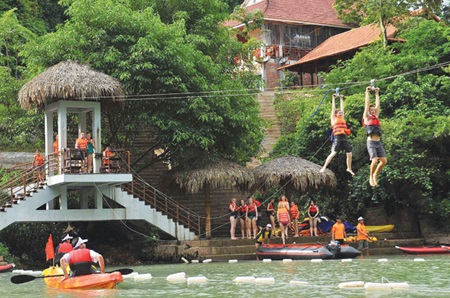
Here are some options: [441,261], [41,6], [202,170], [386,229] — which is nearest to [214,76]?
[202,170]

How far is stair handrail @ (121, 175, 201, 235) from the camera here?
2773 cm

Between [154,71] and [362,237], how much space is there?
835 centimetres

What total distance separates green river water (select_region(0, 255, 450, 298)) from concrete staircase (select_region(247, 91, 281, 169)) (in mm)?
13846

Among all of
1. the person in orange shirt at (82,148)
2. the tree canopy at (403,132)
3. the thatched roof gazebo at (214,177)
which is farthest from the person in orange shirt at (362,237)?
the person in orange shirt at (82,148)

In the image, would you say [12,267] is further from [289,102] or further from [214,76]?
[289,102]

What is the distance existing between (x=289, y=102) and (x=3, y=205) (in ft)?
59.8

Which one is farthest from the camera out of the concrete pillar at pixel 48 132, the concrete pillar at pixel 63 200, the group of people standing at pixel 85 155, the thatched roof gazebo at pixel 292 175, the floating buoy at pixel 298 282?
the thatched roof gazebo at pixel 292 175

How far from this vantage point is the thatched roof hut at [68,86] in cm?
2589

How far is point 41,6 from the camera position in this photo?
47.2 metres

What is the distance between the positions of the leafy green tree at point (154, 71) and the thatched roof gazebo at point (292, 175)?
1.63m

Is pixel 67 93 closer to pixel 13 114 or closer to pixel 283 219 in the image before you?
pixel 13 114

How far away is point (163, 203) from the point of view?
29875 millimetres

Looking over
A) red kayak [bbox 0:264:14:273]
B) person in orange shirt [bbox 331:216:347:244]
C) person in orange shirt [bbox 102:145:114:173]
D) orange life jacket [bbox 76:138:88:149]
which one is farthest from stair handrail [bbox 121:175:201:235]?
red kayak [bbox 0:264:14:273]

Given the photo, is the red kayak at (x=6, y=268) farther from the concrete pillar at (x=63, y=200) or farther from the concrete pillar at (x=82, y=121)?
the concrete pillar at (x=82, y=121)
